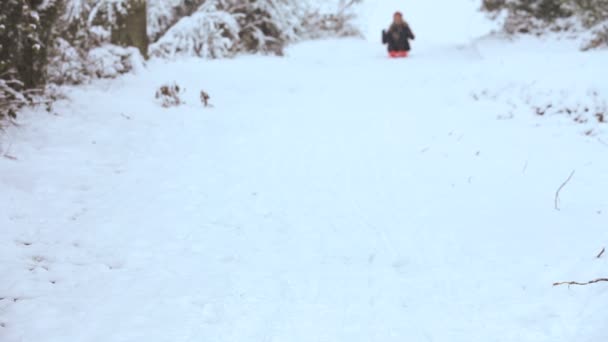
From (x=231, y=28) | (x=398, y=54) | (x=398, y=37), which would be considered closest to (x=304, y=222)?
(x=231, y=28)

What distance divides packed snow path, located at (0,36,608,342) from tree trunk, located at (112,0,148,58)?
9.93 ft

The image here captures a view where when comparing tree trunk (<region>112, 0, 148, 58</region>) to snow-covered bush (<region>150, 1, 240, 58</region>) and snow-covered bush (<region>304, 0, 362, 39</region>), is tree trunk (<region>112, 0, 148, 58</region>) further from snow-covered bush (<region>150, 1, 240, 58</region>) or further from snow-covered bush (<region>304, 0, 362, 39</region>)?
snow-covered bush (<region>304, 0, 362, 39</region>)

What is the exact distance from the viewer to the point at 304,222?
3287mm

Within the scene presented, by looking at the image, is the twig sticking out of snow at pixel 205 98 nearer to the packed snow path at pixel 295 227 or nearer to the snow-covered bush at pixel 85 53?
the packed snow path at pixel 295 227

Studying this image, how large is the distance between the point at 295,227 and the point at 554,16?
12723 millimetres

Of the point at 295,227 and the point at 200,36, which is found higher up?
the point at 200,36

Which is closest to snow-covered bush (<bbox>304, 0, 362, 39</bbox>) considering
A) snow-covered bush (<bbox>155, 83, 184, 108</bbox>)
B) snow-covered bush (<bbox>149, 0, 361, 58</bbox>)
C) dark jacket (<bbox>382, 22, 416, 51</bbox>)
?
dark jacket (<bbox>382, 22, 416, 51</bbox>)

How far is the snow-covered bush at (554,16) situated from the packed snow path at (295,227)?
5.90 metres

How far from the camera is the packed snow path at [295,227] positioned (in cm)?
218

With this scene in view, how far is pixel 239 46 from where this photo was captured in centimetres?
1266

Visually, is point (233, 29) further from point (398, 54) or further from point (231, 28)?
point (398, 54)

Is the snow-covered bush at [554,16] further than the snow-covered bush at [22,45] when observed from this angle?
Yes

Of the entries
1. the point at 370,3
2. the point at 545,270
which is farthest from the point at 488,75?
the point at 370,3

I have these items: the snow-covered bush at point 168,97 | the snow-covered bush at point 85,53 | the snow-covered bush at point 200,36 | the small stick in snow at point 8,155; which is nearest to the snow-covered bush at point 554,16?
the snow-covered bush at point 200,36
